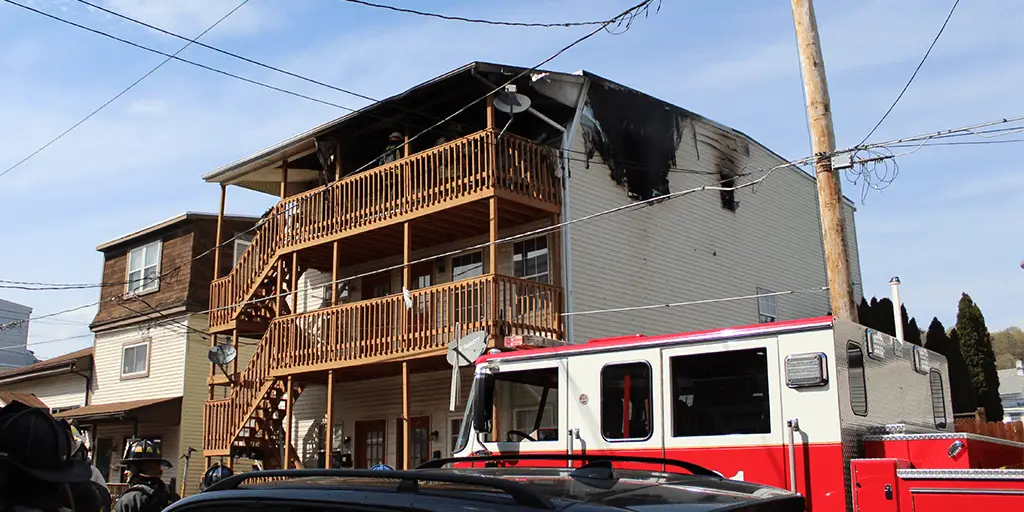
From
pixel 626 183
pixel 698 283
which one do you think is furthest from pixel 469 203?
pixel 698 283

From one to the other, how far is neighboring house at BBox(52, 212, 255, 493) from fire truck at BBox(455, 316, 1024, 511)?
1947 cm

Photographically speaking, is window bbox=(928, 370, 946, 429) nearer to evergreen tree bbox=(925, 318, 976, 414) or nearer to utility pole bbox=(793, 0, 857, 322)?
utility pole bbox=(793, 0, 857, 322)

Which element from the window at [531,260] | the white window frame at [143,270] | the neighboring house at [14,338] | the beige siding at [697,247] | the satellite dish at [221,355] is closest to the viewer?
the window at [531,260]

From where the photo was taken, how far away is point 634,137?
19828 millimetres

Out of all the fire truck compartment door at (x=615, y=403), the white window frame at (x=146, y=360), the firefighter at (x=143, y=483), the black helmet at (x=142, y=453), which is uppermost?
the white window frame at (x=146, y=360)

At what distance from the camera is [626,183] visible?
19.6 m

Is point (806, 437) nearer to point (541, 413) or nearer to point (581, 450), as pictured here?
point (581, 450)

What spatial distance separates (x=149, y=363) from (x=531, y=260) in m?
15.0

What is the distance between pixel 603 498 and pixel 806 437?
4.71 m

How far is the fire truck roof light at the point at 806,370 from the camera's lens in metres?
7.05

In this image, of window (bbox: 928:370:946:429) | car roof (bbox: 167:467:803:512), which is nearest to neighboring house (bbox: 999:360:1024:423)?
window (bbox: 928:370:946:429)

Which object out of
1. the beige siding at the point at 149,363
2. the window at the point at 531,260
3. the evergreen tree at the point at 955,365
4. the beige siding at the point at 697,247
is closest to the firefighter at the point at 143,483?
the beige siding at the point at 697,247

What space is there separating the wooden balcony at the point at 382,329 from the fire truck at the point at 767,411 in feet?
23.1

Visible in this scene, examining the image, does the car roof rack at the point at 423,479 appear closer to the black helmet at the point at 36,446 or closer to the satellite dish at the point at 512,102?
the black helmet at the point at 36,446
